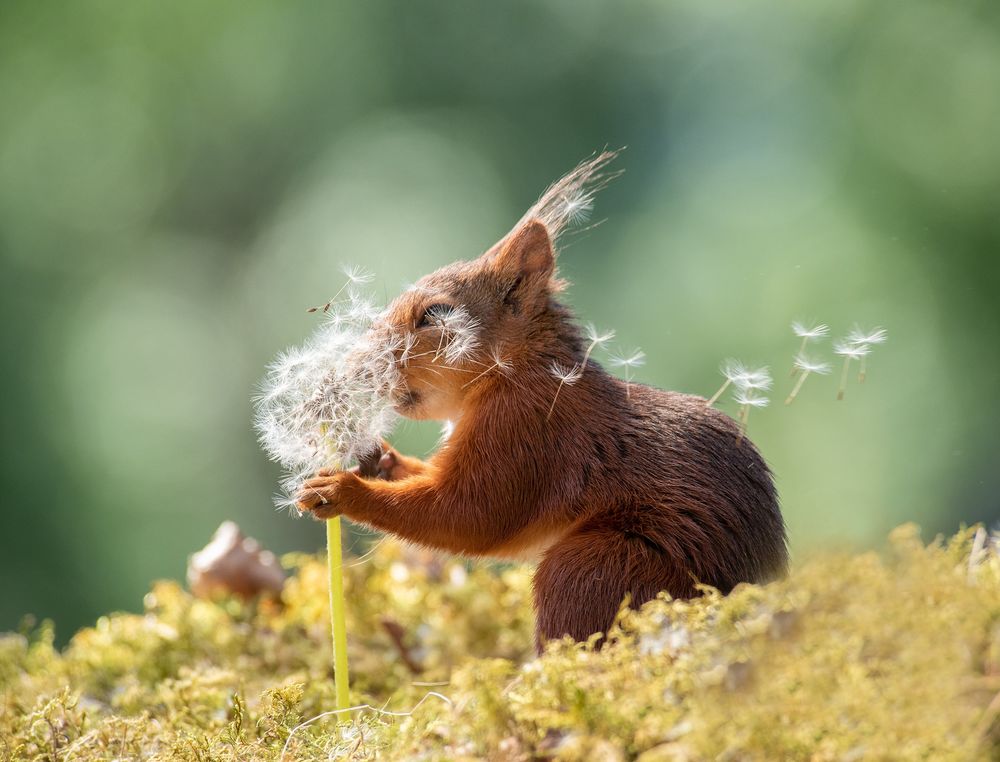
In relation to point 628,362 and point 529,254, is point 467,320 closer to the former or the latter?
point 529,254

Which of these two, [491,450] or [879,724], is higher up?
[491,450]

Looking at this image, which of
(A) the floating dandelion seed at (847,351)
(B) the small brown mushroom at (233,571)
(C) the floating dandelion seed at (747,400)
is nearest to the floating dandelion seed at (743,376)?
(C) the floating dandelion seed at (747,400)

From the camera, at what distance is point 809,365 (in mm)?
1514

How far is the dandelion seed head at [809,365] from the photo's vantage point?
150 centimetres

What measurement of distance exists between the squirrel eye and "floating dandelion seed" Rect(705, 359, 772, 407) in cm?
51

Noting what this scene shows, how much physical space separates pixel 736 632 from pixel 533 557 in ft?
2.52

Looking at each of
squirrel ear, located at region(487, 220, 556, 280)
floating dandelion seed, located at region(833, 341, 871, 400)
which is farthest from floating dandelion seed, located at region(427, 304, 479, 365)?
floating dandelion seed, located at region(833, 341, 871, 400)

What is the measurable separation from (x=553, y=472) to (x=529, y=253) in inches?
17.6

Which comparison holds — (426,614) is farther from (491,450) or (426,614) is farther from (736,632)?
(736,632)

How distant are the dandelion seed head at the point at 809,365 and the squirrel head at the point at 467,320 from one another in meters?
0.52

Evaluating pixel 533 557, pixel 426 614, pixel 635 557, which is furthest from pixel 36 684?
pixel 635 557

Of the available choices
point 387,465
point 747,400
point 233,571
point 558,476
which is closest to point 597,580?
point 558,476

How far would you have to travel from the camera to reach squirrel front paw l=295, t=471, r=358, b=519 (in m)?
1.61

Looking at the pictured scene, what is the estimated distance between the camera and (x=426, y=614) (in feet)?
8.10
